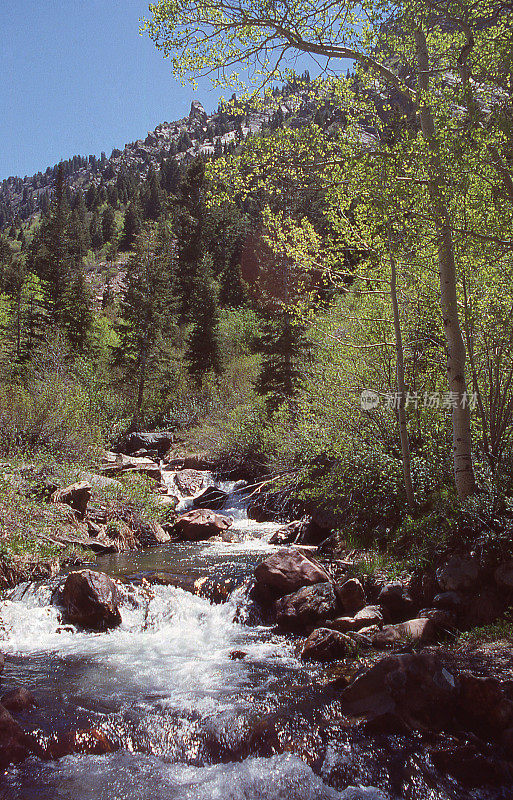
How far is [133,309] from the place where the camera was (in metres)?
31.5

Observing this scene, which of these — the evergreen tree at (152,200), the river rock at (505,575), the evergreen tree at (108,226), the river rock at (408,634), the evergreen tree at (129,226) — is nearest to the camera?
the river rock at (408,634)

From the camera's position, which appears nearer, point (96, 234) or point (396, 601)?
point (396, 601)

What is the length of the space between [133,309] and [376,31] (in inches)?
1006

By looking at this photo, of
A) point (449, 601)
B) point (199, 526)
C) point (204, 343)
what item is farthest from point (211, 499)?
point (204, 343)

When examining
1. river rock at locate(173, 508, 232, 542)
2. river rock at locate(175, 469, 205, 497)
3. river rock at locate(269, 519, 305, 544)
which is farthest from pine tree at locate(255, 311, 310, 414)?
river rock at locate(269, 519, 305, 544)

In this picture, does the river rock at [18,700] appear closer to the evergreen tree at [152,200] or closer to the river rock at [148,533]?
the river rock at [148,533]

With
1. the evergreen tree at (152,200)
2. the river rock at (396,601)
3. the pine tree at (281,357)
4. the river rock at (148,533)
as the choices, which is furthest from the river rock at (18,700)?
the evergreen tree at (152,200)

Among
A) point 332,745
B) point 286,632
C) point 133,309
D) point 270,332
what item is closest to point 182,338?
point 133,309

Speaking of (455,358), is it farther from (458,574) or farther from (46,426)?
(46,426)

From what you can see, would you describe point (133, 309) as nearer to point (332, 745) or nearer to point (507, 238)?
point (507, 238)

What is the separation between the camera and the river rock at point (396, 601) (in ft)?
23.7

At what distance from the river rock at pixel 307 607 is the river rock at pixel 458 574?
1.49 metres

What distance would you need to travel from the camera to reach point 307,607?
7457mm

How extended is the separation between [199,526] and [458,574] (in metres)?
7.81
